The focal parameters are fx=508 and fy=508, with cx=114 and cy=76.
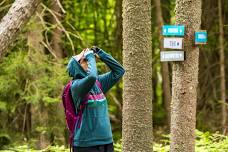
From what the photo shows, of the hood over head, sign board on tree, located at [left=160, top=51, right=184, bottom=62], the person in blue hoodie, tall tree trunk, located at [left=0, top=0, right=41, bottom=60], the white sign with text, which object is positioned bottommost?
the person in blue hoodie

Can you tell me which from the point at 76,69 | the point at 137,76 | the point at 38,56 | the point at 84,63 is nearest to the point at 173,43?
the point at 137,76

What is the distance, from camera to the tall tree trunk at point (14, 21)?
6578 mm

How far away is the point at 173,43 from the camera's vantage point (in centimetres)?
527

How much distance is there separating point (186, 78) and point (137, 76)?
2.00 feet

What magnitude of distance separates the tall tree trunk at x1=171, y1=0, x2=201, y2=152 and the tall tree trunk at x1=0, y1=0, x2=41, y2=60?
2.35 meters

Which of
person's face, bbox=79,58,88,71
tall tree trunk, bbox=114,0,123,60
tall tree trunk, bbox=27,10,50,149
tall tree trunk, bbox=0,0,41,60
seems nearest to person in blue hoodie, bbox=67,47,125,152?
person's face, bbox=79,58,88,71

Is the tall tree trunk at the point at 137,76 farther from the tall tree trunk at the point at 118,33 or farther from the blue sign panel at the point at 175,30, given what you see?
the tall tree trunk at the point at 118,33

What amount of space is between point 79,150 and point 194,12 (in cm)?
181

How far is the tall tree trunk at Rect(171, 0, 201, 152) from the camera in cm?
519

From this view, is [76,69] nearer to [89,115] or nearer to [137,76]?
[89,115]

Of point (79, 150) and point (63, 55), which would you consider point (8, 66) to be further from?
point (79, 150)

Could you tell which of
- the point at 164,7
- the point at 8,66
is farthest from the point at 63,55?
the point at 164,7

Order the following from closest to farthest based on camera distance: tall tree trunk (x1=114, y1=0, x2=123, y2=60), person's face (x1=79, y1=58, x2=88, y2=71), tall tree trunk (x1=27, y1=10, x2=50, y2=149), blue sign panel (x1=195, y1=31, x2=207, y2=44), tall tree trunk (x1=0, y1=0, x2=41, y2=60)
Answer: person's face (x1=79, y1=58, x2=88, y2=71)
blue sign panel (x1=195, y1=31, x2=207, y2=44)
tall tree trunk (x1=0, y1=0, x2=41, y2=60)
tall tree trunk (x1=27, y1=10, x2=50, y2=149)
tall tree trunk (x1=114, y1=0, x2=123, y2=60)

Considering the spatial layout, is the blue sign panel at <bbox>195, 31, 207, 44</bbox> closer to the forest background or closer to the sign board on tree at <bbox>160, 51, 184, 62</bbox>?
the sign board on tree at <bbox>160, 51, 184, 62</bbox>
